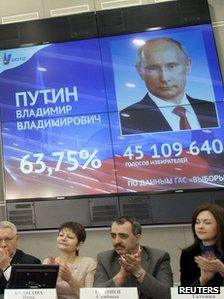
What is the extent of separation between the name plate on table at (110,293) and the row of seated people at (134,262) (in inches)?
15.4

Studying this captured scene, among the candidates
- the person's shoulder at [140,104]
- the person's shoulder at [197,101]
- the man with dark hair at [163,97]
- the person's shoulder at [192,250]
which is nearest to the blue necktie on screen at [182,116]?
the man with dark hair at [163,97]

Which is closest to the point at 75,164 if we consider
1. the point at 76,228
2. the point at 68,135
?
the point at 68,135

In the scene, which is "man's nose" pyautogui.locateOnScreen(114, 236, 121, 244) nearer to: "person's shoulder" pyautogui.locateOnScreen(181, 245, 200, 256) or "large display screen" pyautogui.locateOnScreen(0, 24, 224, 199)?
"person's shoulder" pyautogui.locateOnScreen(181, 245, 200, 256)

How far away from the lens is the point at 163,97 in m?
4.36

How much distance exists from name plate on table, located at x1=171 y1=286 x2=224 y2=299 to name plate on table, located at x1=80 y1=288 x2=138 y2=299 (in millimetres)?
174

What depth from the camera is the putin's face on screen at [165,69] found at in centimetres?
434

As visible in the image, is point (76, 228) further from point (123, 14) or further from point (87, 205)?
point (123, 14)

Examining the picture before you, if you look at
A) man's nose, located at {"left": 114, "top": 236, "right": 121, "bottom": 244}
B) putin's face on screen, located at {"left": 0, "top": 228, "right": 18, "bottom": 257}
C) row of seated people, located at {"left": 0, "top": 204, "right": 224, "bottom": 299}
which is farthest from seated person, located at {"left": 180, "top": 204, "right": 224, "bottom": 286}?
putin's face on screen, located at {"left": 0, "top": 228, "right": 18, "bottom": 257}

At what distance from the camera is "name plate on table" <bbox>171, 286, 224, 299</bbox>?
172 cm

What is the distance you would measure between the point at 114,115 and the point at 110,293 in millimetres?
2795

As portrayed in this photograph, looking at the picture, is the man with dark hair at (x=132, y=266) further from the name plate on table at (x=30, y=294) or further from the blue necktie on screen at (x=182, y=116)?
the blue necktie on screen at (x=182, y=116)

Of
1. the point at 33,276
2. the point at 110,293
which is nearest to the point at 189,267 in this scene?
the point at 110,293

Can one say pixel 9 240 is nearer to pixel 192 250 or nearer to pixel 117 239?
pixel 117 239

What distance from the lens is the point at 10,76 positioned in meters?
4.68
